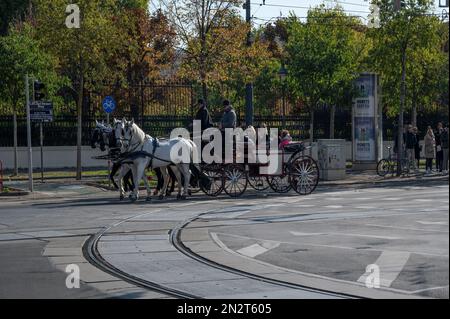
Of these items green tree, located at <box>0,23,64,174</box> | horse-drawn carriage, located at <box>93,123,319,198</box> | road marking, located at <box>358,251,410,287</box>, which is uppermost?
green tree, located at <box>0,23,64,174</box>

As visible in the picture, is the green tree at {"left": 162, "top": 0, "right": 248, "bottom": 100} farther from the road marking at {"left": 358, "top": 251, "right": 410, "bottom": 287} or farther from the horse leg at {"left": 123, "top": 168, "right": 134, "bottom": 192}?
the road marking at {"left": 358, "top": 251, "right": 410, "bottom": 287}

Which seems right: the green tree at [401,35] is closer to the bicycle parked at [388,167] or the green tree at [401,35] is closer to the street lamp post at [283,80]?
the bicycle parked at [388,167]

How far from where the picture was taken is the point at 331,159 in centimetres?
3192

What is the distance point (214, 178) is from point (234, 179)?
61cm

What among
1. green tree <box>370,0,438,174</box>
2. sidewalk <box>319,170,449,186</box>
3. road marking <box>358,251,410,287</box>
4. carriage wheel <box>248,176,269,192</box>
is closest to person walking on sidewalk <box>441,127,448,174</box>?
sidewalk <box>319,170,449,186</box>

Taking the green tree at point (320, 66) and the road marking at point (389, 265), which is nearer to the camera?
the road marking at point (389, 265)

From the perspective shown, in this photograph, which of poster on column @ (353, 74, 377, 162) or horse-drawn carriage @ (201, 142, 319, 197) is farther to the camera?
poster on column @ (353, 74, 377, 162)

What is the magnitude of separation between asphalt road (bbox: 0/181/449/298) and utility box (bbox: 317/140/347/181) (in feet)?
23.7

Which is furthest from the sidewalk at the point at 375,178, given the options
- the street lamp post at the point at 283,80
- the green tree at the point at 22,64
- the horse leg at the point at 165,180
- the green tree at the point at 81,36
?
the green tree at the point at 22,64

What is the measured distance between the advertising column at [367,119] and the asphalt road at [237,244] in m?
10.7

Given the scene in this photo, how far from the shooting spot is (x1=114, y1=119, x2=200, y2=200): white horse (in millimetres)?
23547

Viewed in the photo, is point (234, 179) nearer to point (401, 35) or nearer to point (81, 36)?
point (81, 36)

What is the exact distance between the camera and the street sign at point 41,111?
27.8m
